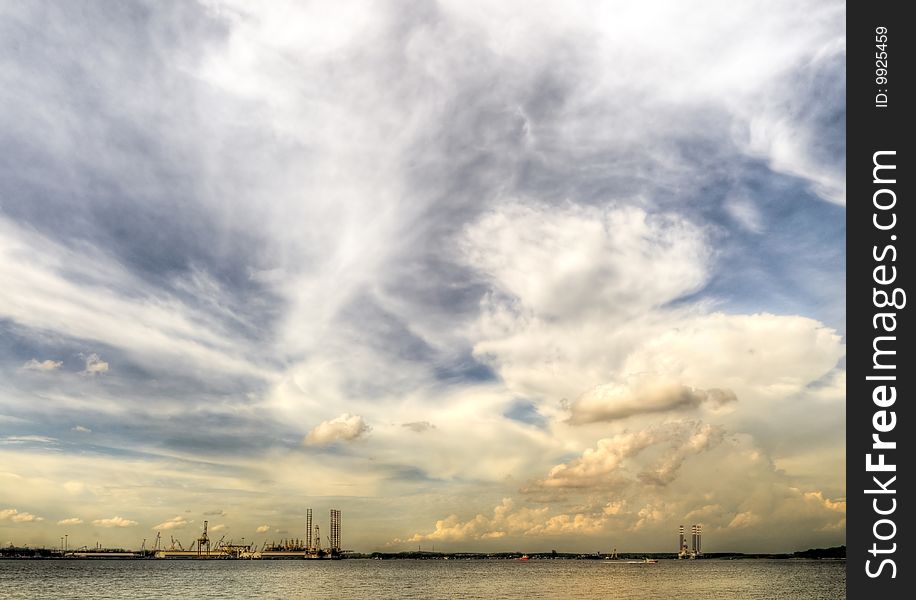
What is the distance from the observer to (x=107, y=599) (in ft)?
537

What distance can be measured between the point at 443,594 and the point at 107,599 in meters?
81.7
